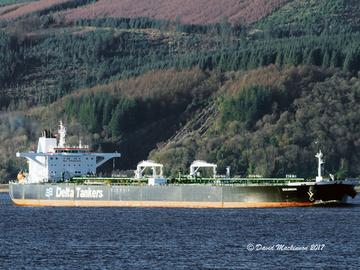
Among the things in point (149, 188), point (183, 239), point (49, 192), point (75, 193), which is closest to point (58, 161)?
point (49, 192)

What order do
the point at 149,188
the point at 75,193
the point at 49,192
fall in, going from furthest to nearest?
the point at 49,192 < the point at 75,193 < the point at 149,188

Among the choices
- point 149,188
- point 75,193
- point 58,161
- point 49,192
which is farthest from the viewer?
point 58,161

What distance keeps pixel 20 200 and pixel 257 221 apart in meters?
45.0

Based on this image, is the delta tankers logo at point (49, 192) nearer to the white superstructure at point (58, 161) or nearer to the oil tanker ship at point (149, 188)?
the oil tanker ship at point (149, 188)

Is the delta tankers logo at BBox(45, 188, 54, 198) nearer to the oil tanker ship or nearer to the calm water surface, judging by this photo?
the oil tanker ship

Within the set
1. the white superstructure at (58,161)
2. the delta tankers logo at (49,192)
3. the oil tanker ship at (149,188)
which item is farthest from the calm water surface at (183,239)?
the white superstructure at (58,161)

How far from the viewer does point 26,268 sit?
7975cm

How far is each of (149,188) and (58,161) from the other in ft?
54.3

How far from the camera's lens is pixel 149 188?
138375mm

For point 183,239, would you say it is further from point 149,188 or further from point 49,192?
point 49,192

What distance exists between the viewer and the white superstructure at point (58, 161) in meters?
152

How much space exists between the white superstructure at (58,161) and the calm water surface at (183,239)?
2169 cm

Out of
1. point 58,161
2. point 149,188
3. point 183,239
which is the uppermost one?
point 58,161

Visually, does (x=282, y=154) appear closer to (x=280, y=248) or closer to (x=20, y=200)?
(x=20, y=200)
